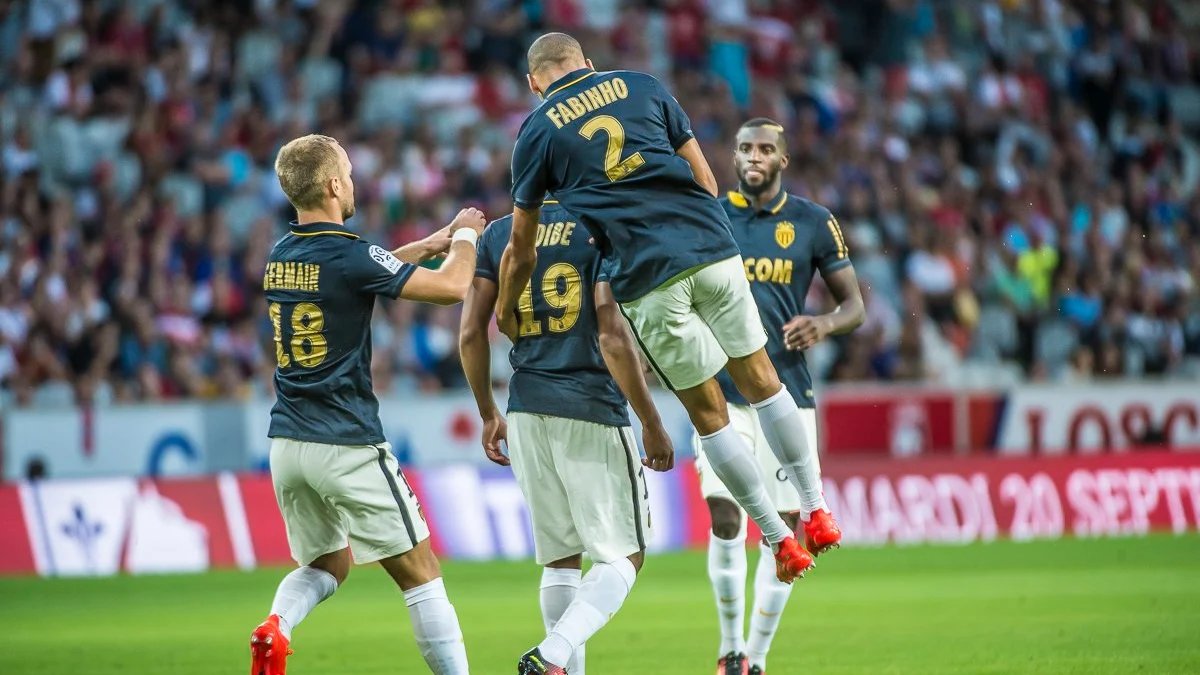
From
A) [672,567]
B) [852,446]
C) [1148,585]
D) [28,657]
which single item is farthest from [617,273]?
[852,446]

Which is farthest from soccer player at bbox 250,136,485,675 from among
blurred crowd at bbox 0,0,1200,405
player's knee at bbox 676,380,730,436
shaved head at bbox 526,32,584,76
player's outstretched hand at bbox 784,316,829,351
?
blurred crowd at bbox 0,0,1200,405

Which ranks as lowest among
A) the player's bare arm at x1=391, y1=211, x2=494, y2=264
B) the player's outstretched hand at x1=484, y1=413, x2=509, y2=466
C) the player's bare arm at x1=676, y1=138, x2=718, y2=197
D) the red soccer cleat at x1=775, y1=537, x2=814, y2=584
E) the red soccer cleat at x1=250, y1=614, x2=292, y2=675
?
the red soccer cleat at x1=250, y1=614, x2=292, y2=675

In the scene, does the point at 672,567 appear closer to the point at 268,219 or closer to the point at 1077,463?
the point at 1077,463

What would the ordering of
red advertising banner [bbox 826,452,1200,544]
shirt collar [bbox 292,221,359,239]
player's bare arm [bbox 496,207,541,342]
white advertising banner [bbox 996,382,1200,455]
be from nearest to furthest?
1. shirt collar [bbox 292,221,359,239]
2. player's bare arm [bbox 496,207,541,342]
3. red advertising banner [bbox 826,452,1200,544]
4. white advertising banner [bbox 996,382,1200,455]

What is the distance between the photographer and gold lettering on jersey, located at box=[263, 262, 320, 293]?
719cm

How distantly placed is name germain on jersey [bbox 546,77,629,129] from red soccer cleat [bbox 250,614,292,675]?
2.50 metres

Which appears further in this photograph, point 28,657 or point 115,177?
point 115,177

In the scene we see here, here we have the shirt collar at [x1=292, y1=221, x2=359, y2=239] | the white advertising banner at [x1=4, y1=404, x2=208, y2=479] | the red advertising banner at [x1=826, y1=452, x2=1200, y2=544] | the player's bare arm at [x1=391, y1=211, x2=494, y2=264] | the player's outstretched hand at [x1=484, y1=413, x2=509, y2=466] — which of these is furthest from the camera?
the red advertising banner at [x1=826, y1=452, x2=1200, y2=544]

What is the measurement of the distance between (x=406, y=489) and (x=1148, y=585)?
8318 mm

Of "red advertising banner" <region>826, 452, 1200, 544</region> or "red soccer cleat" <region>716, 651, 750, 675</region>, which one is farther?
"red advertising banner" <region>826, 452, 1200, 544</region>

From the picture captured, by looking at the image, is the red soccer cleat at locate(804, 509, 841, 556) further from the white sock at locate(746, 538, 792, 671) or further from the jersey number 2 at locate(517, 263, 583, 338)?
the jersey number 2 at locate(517, 263, 583, 338)

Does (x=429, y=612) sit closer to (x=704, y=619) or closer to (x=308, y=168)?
(x=308, y=168)

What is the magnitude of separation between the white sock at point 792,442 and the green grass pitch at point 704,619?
1.71m

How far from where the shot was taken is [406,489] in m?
7.34
